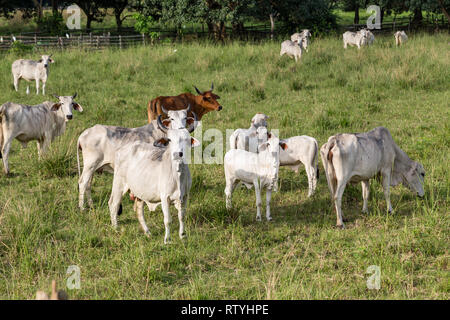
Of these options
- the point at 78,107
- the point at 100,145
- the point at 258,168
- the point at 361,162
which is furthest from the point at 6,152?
the point at 361,162

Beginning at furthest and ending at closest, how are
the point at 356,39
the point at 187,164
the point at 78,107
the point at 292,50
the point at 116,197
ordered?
the point at 356,39 → the point at 292,50 → the point at 78,107 → the point at 116,197 → the point at 187,164

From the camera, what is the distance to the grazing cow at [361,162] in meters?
7.19

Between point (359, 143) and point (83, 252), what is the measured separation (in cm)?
388

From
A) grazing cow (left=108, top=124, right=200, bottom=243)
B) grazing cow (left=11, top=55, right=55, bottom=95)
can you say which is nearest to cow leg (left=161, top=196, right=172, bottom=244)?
grazing cow (left=108, top=124, right=200, bottom=243)

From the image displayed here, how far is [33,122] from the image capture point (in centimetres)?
1032

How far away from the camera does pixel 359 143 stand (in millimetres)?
7297

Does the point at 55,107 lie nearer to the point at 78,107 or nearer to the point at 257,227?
the point at 78,107

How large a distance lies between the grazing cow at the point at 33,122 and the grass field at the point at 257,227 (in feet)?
1.11

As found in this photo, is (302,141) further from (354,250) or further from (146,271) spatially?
(146,271)

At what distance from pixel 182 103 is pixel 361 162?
4849 millimetres

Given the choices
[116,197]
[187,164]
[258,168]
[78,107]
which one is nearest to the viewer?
[187,164]

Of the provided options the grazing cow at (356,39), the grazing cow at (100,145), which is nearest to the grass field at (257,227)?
the grazing cow at (100,145)

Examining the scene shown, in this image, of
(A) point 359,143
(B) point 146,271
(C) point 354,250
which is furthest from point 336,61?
(B) point 146,271

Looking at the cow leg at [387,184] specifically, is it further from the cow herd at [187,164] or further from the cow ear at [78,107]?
the cow ear at [78,107]
